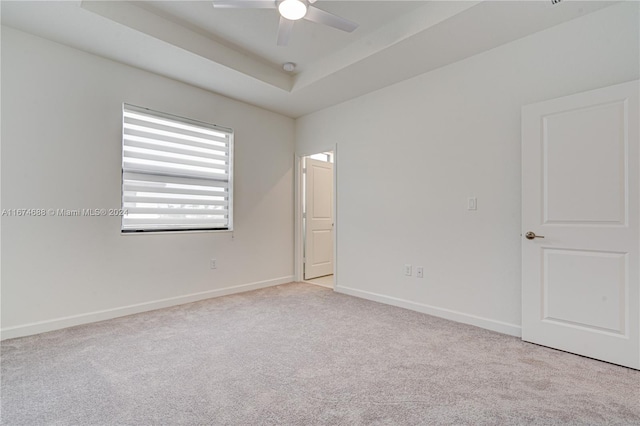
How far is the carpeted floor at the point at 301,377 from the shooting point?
166cm

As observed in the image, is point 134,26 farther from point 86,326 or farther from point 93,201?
point 86,326

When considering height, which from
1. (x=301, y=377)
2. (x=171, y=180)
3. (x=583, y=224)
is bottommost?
(x=301, y=377)

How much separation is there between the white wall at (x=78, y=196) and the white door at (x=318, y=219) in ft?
4.64

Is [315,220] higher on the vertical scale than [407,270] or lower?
higher

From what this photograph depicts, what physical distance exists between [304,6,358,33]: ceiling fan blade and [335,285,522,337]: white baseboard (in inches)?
110

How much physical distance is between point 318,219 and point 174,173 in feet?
7.75

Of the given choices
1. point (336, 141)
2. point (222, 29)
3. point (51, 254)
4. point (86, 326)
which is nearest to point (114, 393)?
point (86, 326)

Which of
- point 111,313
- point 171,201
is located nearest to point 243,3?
point 171,201

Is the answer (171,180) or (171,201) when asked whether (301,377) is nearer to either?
(171,201)

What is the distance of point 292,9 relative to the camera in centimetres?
214

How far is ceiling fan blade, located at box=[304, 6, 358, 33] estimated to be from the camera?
2.20 metres

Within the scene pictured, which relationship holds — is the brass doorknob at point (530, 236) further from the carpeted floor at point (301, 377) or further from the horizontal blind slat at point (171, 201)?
the horizontal blind slat at point (171, 201)

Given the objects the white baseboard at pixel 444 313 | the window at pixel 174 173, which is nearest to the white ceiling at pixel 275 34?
the window at pixel 174 173

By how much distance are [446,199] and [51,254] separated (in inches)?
151
